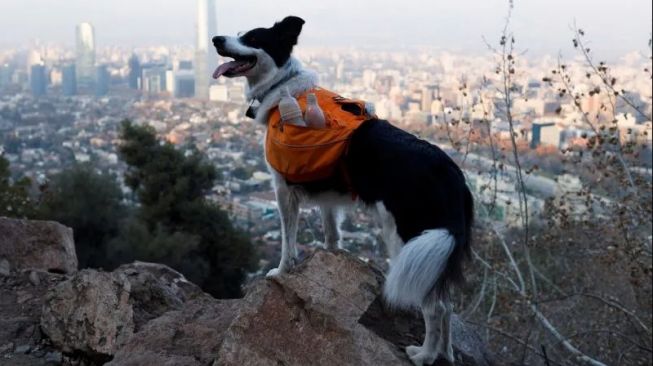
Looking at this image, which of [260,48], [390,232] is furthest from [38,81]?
[390,232]

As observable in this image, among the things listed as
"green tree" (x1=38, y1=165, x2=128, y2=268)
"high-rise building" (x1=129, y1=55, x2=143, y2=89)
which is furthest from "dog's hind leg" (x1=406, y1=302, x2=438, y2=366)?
"high-rise building" (x1=129, y1=55, x2=143, y2=89)

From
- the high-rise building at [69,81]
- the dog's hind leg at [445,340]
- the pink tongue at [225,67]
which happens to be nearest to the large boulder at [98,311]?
the pink tongue at [225,67]

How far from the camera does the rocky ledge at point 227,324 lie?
149 inches

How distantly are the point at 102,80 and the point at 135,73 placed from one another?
3034 millimetres

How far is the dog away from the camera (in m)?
3.31

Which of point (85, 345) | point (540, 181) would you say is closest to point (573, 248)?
point (540, 181)

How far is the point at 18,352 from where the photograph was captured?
452cm

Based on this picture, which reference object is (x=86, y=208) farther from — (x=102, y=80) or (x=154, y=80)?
(x=102, y=80)

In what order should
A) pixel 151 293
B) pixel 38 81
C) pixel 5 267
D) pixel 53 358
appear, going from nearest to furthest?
pixel 53 358 → pixel 151 293 → pixel 5 267 → pixel 38 81

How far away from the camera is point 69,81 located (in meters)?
38.2

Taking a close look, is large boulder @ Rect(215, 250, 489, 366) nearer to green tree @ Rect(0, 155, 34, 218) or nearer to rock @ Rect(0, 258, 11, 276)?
rock @ Rect(0, 258, 11, 276)

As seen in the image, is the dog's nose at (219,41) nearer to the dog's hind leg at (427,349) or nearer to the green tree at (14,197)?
the dog's hind leg at (427,349)

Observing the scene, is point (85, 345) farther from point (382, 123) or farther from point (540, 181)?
point (540, 181)

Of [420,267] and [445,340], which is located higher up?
[420,267]
